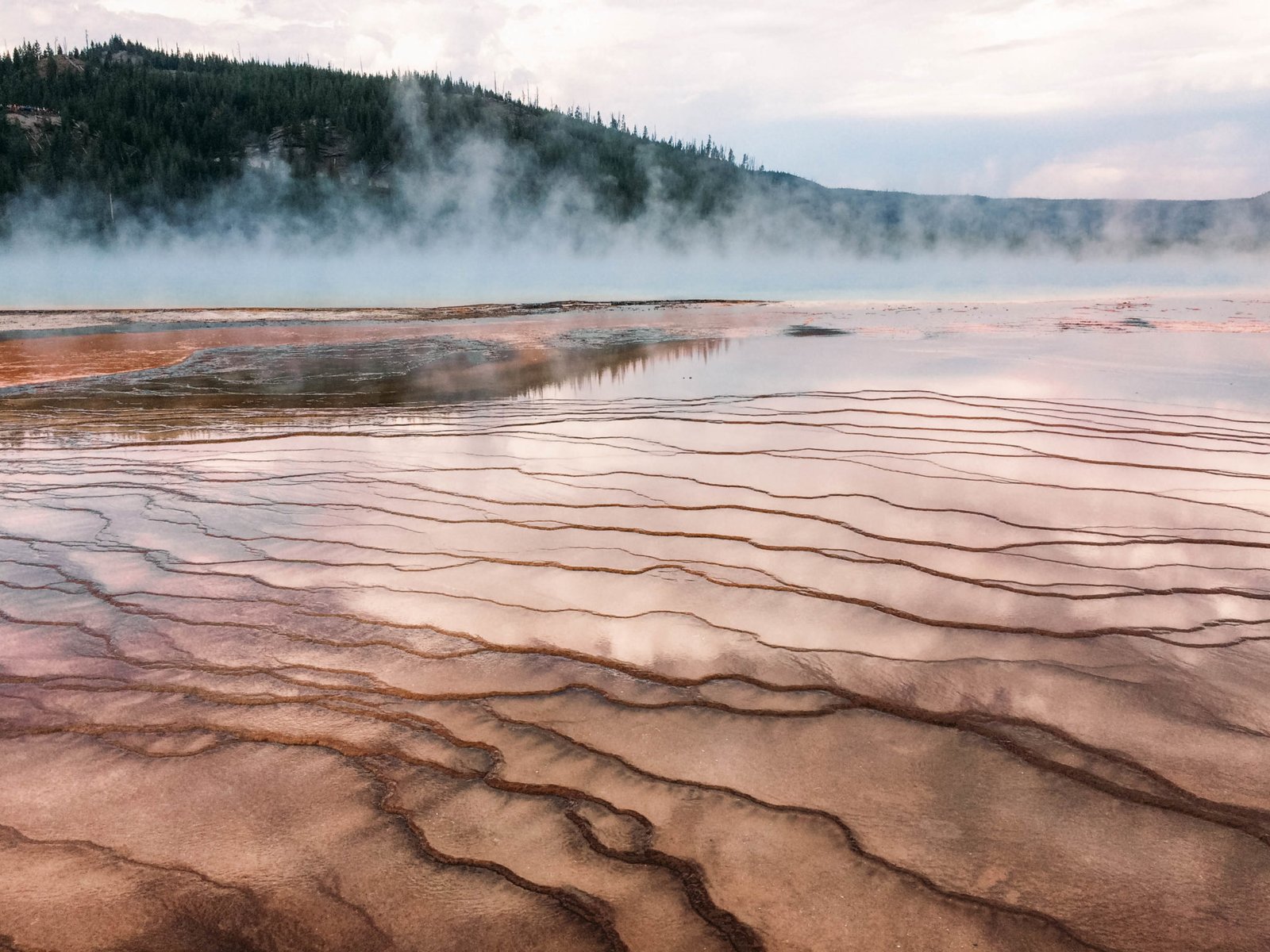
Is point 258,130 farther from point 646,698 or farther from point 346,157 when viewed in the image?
point 646,698

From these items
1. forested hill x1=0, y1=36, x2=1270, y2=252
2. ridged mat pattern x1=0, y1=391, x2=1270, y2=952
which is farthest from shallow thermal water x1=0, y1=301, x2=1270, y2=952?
forested hill x1=0, y1=36, x2=1270, y2=252

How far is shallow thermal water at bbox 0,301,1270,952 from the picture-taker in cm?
178

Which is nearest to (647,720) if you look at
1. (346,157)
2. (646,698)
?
(646,698)

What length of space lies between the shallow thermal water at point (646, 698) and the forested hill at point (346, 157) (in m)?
74.0

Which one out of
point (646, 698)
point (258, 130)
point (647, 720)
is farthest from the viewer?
point (258, 130)

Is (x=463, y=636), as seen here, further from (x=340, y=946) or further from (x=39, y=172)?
(x=39, y=172)

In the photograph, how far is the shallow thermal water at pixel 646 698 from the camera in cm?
178

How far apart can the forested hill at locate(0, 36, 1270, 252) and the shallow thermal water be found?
243ft

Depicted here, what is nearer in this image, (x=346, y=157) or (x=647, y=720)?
(x=647, y=720)

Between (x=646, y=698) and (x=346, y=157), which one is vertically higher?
(x=346, y=157)

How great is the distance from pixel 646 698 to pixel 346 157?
8359 cm

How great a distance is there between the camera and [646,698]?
102 inches

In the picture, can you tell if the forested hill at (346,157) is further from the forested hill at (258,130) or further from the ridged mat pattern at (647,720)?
the ridged mat pattern at (647,720)

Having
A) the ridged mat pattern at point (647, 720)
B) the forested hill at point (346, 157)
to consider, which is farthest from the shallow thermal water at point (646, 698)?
the forested hill at point (346, 157)
